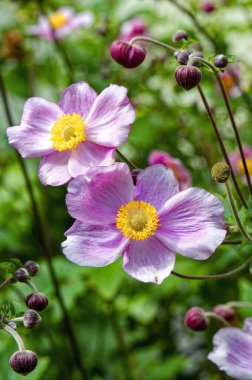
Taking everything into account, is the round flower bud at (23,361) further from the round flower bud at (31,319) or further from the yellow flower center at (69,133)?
the yellow flower center at (69,133)

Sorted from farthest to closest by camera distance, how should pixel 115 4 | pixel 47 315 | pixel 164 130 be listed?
pixel 115 4, pixel 164 130, pixel 47 315

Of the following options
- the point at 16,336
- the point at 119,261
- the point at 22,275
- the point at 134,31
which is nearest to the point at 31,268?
the point at 22,275

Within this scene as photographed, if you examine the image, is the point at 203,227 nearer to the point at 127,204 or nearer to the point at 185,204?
the point at 185,204

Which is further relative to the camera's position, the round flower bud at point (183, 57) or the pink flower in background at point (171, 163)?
the pink flower in background at point (171, 163)

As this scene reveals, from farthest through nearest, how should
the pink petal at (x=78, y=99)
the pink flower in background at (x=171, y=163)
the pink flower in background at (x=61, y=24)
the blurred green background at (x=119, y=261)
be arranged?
the pink flower in background at (x=61, y=24), the blurred green background at (x=119, y=261), the pink flower in background at (x=171, y=163), the pink petal at (x=78, y=99)

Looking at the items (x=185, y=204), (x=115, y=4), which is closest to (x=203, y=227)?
(x=185, y=204)

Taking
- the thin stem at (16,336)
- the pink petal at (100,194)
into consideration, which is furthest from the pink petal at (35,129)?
the thin stem at (16,336)

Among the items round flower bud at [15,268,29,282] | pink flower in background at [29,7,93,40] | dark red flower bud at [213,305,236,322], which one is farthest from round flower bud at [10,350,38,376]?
pink flower in background at [29,7,93,40]
